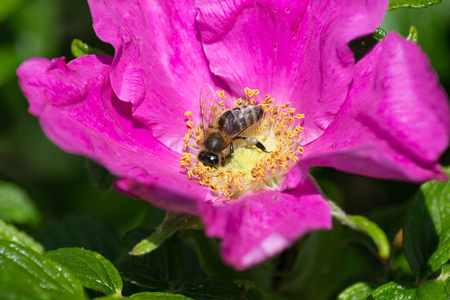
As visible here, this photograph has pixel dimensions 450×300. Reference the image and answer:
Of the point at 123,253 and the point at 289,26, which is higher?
the point at 289,26

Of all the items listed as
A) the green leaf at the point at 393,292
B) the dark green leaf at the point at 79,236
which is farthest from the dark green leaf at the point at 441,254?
the dark green leaf at the point at 79,236

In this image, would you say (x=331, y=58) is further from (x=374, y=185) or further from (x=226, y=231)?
(x=374, y=185)

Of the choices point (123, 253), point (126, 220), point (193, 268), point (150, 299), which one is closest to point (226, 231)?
point (150, 299)

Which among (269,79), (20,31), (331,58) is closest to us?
(331,58)

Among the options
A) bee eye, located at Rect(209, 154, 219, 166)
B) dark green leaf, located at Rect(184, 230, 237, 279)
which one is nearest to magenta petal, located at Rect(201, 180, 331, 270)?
bee eye, located at Rect(209, 154, 219, 166)

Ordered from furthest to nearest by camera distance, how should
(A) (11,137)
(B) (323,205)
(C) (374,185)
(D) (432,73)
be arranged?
(A) (11,137) < (C) (374,185) < (B) (323,205) < (D) (432,73)

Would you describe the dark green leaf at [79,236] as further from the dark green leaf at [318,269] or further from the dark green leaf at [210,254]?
the dark green leaf at [318,269]
